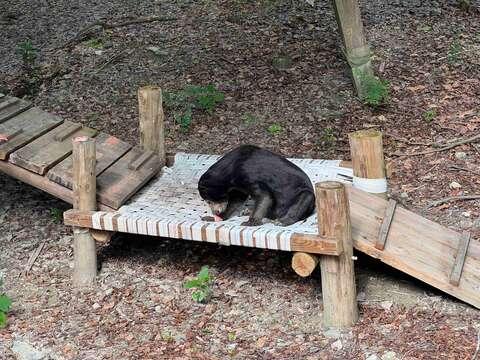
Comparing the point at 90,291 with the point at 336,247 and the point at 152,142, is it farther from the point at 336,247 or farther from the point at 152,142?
the point at 336,247

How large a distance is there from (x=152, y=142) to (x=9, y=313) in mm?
1770

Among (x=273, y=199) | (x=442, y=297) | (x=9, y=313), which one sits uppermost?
(x=273, y=199)

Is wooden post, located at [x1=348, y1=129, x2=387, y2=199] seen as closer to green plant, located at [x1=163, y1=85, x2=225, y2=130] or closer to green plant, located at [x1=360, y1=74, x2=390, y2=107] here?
green plant, located at [x1=360, y1=74, x2=390, y2=107]

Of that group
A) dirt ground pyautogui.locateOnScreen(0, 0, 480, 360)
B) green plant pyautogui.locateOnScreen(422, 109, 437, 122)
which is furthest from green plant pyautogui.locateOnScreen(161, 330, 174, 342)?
green plant pyautogui.locateOnScreen(422, 109, 437, 122)

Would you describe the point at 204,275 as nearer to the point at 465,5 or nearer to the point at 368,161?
the point at 368,161

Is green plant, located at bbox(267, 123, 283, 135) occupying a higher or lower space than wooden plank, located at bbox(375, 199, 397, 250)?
lower

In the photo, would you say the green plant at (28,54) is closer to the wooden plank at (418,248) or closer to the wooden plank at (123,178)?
the wooden plank at (123,178)

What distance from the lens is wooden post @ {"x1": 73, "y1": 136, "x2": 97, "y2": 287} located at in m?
5.39

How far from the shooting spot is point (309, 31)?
941 cm

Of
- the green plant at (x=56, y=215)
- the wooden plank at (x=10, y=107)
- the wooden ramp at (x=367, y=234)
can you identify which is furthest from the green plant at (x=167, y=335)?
the wooden plank at (x=10, y=107)

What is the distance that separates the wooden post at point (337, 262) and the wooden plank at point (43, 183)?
1679mm

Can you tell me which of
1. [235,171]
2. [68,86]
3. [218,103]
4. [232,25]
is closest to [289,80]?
[218,103]

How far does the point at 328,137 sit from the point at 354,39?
106 centimetres

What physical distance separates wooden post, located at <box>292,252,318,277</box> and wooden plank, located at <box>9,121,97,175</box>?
2.03 m
